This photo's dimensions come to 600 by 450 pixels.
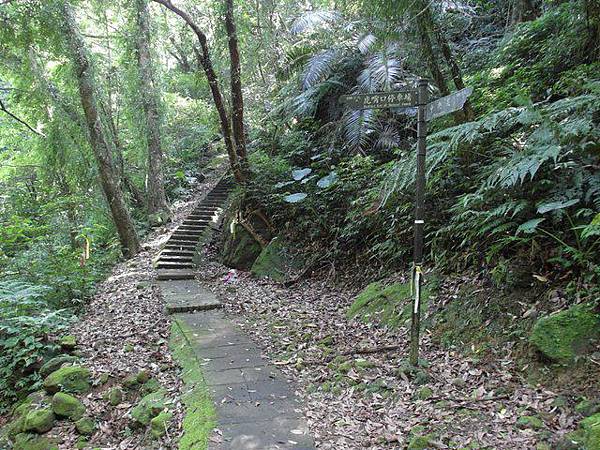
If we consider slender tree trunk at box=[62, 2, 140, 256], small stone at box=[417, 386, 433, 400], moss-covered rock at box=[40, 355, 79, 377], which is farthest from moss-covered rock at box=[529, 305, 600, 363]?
slender tree trunk at box=[62, 2, 140, 256]

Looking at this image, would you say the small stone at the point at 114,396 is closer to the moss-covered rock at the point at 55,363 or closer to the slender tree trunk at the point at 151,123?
the moss-covered rock at the point at 55,363

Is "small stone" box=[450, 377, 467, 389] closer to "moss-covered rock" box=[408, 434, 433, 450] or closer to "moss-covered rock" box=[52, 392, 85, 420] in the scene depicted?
"moss-covered rock" box=[408, 434, 433, 450]

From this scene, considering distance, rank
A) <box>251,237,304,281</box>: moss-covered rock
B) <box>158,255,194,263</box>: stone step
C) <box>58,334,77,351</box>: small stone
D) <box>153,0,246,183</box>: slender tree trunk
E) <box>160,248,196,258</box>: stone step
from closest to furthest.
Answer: <box>58,334,77,351</box>: small stone, <box>251,237,304,281</box>: moss-covered rock, <box>153,0,246,183</box>: slender tree trunk, <box>158,255,194,263</box>: stone step, <box>160,248,196,258</box>: stone step

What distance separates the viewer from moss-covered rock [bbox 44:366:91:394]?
4.61 m

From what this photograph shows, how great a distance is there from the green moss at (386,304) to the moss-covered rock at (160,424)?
101 inches

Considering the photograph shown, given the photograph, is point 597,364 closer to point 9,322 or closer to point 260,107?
point 9,322

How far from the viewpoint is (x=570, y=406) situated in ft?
9.64

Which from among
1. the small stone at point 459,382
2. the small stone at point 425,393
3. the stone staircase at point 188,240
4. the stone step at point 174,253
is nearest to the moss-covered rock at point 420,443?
the small stone at point 425,393

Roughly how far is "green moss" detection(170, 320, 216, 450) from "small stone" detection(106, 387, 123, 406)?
655mm

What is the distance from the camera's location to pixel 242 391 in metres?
4.04

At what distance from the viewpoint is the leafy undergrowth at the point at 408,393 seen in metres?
2.98

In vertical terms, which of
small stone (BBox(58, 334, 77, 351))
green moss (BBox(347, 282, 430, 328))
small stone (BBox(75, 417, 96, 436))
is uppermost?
green moss (BBox(347, 282, 430, 328))

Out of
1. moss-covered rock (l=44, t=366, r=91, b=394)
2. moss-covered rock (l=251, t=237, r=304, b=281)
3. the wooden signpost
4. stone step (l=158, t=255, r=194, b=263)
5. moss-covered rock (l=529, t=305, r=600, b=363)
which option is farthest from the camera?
stone step (l=158, t=255, r=194, b=263)

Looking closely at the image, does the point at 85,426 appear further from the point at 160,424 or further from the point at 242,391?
the point at 242,391
